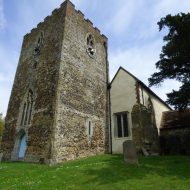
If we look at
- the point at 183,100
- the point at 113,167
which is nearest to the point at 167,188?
the point at 113,167

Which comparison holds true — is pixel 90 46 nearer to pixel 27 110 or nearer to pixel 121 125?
pixel 121 125

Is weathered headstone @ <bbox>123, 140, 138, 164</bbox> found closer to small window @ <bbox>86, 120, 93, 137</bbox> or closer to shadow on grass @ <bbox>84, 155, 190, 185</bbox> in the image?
shadow on grass @ <bbox>84, 155, 190, 185</bbox>

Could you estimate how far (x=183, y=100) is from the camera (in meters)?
15.8

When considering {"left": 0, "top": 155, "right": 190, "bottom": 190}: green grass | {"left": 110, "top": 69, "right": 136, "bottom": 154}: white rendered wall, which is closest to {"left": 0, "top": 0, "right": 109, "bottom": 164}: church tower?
{"left": 110, "top": 69, "right": 136, "bottom": 154}: white rendered wall

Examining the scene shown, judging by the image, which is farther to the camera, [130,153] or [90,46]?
[90,46]

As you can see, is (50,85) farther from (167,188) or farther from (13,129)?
(167,188)

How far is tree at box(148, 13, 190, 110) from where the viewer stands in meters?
15.6

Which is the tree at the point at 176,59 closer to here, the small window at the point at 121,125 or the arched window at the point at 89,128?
the small window at the point at 121,125

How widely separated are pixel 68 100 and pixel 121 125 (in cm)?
577

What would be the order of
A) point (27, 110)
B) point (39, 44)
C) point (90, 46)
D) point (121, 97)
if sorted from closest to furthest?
1. point (27, 110)
2. point (121, 97)
3. point (39, 44)
4. point (90, 46)

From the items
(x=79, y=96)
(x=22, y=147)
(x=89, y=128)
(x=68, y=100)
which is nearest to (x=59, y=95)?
(x=68, y=100)

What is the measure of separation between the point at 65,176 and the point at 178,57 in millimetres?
11912

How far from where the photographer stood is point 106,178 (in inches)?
392

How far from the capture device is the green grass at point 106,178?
28.8ft
